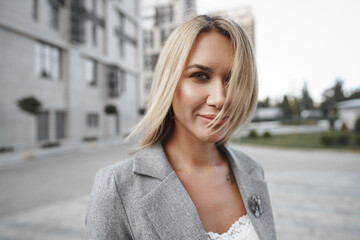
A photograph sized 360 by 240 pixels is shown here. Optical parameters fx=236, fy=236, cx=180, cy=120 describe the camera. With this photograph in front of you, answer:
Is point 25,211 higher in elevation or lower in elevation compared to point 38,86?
lower

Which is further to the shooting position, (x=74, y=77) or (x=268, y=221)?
(x=74, y=77)

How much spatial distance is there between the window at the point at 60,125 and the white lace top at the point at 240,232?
66.8ft

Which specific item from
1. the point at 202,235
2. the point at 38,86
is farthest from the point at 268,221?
the point at 38,86

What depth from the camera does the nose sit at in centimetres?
106

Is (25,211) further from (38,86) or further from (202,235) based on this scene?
(38,86)

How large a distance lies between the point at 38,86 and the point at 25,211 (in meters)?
14.2

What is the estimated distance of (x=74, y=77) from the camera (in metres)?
20.5

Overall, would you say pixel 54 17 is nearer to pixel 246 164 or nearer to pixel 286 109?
pixel 246 164

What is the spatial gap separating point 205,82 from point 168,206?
1.95ft

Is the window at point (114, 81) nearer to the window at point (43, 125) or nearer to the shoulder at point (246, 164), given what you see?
the window at point (43, 125)

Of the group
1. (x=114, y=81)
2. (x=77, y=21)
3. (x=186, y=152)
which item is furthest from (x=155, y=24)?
(x=186, y=152)

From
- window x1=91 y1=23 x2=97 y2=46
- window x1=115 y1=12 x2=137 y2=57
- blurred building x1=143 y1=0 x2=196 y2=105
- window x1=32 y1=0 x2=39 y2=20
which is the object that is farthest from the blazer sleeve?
blurred building x1=143 y1=0 x2=196 y2=105

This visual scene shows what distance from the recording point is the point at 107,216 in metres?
0.97

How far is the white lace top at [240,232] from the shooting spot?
3.85ft
